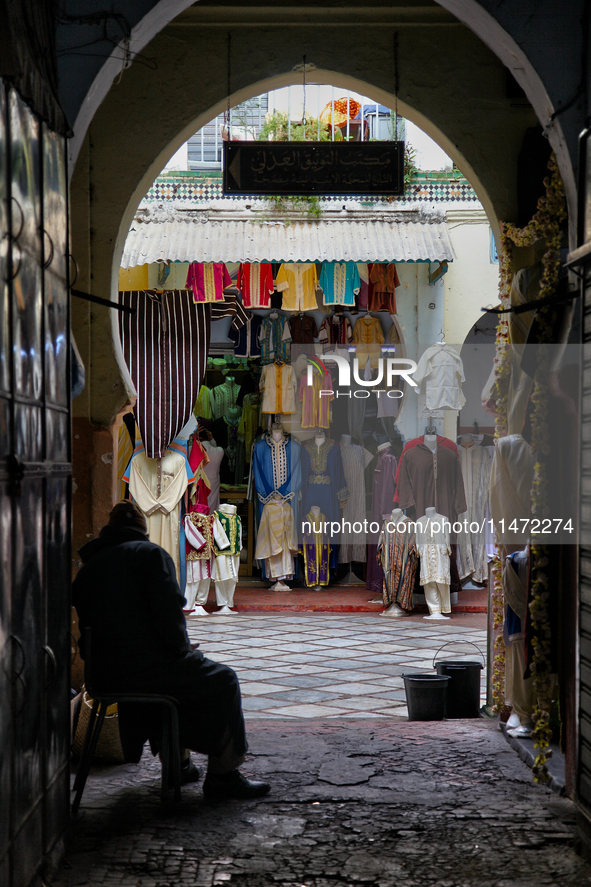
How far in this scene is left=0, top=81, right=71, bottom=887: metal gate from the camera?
267 cm

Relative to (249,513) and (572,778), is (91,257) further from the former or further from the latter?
(249,513)

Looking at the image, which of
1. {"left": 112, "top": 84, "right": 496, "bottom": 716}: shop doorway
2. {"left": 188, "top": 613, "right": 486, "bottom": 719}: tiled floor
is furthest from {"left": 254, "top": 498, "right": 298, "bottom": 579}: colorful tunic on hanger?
{"left": 188, "top": 613, "right": 486, "bottom": 719}: tiled floor

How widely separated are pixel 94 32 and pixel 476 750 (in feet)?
13.4

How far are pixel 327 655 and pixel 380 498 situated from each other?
3.51 m

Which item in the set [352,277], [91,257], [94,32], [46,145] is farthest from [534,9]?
[352,277]

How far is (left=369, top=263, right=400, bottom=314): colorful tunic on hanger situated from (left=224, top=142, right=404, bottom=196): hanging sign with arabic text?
558 centimetres

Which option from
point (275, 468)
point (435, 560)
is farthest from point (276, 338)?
point (435, 560)

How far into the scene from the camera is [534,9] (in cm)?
388

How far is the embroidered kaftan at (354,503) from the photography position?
37.7 feet

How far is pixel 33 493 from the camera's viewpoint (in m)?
3.02

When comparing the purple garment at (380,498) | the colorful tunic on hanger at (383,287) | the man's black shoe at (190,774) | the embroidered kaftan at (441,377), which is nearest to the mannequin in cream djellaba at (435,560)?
the purple garment at (380,498)

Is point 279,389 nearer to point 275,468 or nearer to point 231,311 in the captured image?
point 275,468

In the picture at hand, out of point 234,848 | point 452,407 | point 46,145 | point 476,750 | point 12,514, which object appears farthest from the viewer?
point 452,407

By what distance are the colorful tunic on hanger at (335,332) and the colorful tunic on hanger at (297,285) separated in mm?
539
